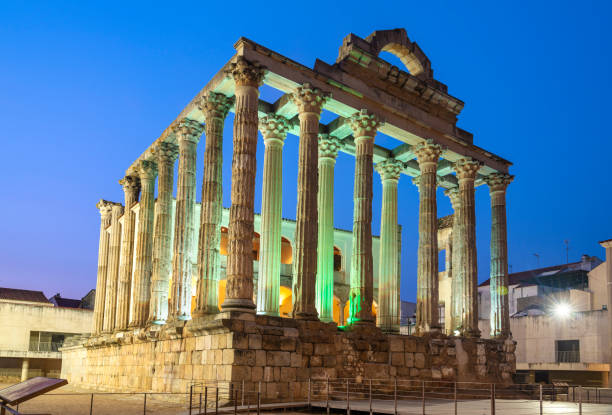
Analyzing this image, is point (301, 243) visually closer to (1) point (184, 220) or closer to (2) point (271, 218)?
(2) point (271, 218)

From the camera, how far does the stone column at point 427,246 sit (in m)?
25.7

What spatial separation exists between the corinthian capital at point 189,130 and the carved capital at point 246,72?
4.82 m

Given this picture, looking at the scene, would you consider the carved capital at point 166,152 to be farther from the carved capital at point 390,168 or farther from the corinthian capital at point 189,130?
the carved capital at point 390,168

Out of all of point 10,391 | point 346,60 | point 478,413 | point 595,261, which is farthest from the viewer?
point 595,261

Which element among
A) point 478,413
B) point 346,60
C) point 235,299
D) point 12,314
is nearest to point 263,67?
point 346,60

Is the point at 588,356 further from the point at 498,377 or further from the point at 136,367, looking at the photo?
the point at 136,367

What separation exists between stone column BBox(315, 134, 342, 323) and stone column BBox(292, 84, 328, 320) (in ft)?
5.70

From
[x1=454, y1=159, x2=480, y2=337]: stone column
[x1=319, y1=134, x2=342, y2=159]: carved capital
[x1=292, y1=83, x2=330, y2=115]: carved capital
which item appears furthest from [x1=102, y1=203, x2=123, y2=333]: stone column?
[x1=454, y1=159, x2=480, y2=337]: stone column

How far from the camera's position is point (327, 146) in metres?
26.2

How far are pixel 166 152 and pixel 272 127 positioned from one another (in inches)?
237

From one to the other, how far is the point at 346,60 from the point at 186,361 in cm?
1240

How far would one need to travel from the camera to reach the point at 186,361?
21000 mm

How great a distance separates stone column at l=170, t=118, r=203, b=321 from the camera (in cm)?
2344

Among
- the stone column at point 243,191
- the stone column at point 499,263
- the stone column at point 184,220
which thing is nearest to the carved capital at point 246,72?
the stone column at point 243,191
